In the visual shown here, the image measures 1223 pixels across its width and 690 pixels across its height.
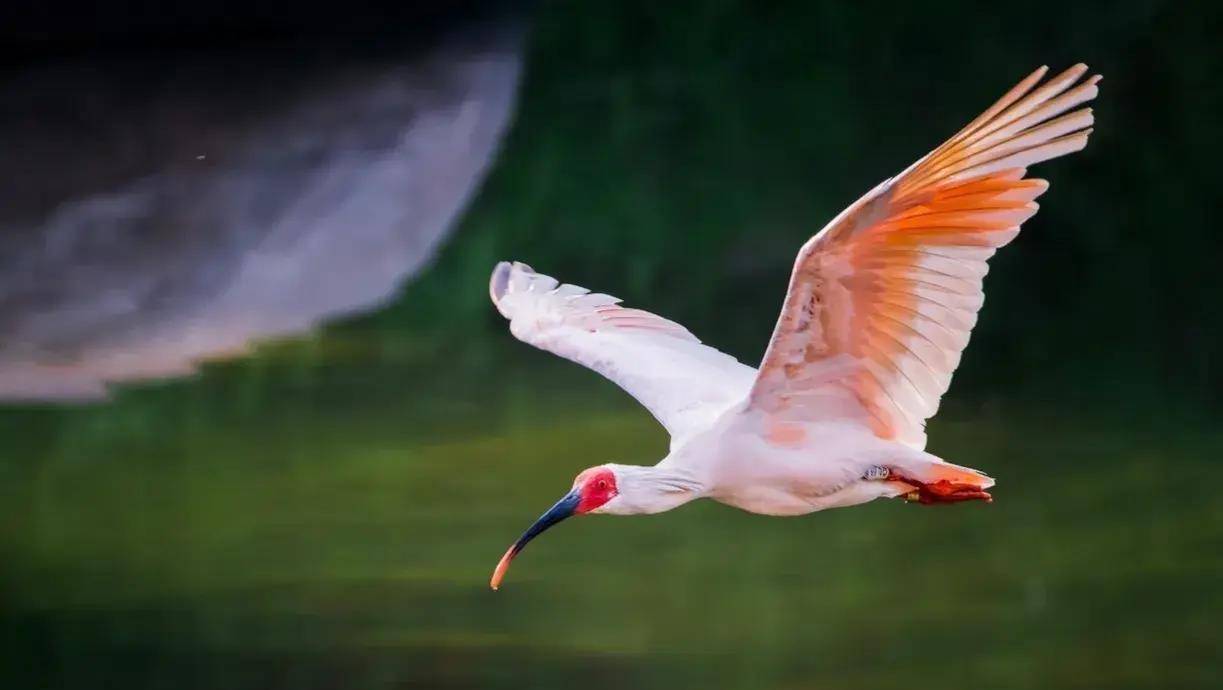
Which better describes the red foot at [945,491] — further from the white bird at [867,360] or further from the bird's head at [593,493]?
the bird's head at [593,493]

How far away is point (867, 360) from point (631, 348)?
720 millimetres

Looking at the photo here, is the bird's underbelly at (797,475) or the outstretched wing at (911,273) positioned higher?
the outstretched wing at (911,273)

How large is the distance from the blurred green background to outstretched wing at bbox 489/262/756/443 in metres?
1.32

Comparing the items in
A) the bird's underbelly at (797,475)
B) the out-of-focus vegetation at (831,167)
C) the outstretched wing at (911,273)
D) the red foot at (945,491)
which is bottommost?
the red foot at (945,491)

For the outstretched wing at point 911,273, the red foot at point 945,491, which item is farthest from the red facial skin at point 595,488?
the red foot at point 945,491

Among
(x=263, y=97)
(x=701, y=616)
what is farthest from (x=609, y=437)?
(x=263, y=97)

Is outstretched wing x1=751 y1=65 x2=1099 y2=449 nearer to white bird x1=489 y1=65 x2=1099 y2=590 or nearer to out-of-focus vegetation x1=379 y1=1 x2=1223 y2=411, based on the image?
white bird x1=489 y1=65 x2=1099 y2=590

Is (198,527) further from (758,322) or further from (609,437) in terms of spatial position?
(758,322)

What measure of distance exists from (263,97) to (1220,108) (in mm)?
3465

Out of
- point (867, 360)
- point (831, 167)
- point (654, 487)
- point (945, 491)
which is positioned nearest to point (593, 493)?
point (654, 487)

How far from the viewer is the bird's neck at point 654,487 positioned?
328 cm

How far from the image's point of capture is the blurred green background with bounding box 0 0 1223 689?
16.6 ft

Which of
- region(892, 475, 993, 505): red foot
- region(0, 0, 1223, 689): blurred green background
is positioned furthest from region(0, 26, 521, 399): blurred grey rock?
region(892, 475, 993, 505): red foot

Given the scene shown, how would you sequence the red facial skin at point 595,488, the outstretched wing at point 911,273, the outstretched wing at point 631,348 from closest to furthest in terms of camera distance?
the outstretched wing at point 911,273 → the red facial skin at point 595,488 → the outstretched wing at point 631,348
